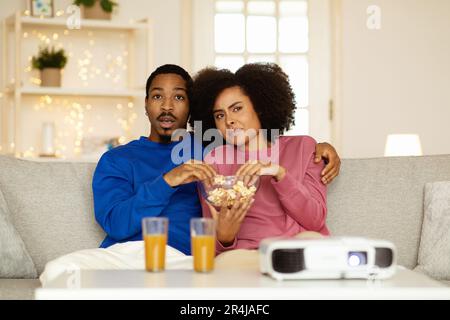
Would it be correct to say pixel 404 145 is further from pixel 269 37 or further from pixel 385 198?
pixel 385 198

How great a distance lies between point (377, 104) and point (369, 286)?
147 inches

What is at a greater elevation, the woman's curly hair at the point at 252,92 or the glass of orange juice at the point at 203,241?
the woman's curly hair at the point at 252,92

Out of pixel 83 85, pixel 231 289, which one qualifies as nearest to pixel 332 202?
pixel 231 289

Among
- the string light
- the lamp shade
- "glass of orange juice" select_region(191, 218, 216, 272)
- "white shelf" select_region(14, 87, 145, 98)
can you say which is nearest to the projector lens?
"glass of orange juice" select_region(191, 218, 216, 272)

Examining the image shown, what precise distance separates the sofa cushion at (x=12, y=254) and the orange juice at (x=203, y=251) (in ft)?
3.05

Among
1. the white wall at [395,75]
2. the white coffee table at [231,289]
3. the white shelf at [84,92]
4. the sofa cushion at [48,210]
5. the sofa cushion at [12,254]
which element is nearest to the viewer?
the white coffee table at [231,289]

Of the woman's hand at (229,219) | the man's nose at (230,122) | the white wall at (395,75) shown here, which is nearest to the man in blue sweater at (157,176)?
the woman's hand at (229,219)

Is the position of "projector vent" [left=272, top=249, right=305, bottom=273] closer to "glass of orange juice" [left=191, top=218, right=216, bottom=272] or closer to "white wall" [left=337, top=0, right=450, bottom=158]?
"glass of orange juice" [left=191, top=218, right=216, bottom=272]

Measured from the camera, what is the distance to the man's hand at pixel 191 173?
1.99m

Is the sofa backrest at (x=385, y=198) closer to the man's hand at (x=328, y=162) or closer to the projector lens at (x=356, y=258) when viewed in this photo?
the man's hand at (x=328, y=162)

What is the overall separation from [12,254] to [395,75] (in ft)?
11.2

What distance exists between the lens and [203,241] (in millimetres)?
1574
